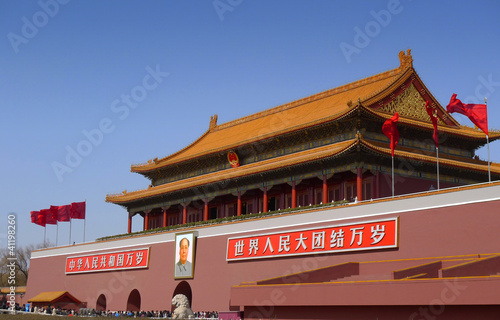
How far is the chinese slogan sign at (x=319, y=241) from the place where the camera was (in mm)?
25750

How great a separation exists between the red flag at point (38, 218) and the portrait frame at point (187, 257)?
53.6ft

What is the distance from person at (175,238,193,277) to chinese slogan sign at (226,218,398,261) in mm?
3305

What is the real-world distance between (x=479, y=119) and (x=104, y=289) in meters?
25.6

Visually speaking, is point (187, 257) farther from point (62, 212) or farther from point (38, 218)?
point (38, 218)

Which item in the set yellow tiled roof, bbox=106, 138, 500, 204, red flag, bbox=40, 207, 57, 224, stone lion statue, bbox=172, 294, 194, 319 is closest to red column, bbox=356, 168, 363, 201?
yellow tiled roof, bbox=106, 138, 500, 204

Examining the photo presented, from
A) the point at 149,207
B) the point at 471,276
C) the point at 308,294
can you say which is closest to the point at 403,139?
the point at 308,294

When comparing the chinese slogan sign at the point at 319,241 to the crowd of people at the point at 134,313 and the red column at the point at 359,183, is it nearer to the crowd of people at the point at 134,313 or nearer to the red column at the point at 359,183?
the crowd of people at the point at 134,313

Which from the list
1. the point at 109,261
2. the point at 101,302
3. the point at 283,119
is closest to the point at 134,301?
the point at 109,261

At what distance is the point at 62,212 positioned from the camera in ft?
160

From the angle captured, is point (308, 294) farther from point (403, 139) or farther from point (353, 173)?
point (403, 139)

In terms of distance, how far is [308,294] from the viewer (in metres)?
23.4

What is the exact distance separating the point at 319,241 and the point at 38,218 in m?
27.6

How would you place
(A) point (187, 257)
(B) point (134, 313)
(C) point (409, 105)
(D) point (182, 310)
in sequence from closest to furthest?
(D) point (182, 310) < (C) point (409, 105) < (A) point (187, 257) < (B) point (134, 313)

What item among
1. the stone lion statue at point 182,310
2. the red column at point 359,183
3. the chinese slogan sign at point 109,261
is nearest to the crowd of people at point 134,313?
the stone lion statue at point 182,310
